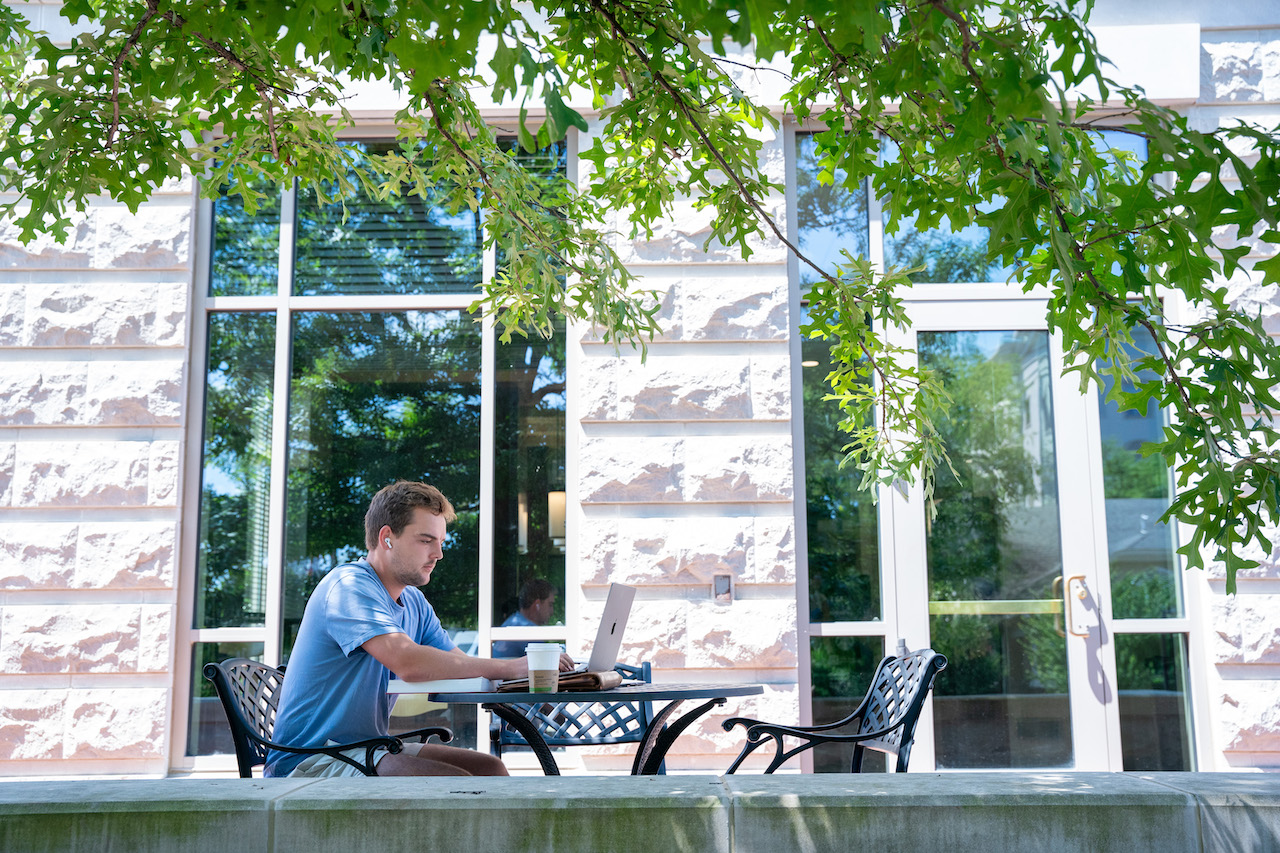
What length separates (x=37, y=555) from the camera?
5.09 meters

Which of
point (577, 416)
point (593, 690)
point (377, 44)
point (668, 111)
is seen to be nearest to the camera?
point (377, 44)

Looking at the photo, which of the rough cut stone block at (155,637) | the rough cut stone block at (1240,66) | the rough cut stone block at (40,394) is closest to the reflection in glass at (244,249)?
the rough cut stone block at (40,394)

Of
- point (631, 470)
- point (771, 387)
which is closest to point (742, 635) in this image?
point (631, 470)

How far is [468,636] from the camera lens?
522cm

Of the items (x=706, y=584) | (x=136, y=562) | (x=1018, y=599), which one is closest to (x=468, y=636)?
(x=706, y=584)

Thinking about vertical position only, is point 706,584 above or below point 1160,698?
above

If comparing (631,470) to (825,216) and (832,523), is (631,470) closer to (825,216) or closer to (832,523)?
(832,523)

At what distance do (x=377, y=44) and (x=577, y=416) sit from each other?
10.5 feet

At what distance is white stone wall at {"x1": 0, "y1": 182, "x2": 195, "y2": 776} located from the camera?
4.97 meters

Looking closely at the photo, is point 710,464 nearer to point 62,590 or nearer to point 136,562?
point 136,562

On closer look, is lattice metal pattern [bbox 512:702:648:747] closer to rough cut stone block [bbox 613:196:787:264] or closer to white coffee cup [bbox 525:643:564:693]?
white coffee cup [bbox 525:643:564:693]

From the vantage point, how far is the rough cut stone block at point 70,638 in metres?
5.02

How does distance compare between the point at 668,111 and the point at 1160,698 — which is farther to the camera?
the point at 1160,698

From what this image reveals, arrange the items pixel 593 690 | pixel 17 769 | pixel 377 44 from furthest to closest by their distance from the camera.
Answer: pixel 17 769, pixel 593 690, pixel 377 44
